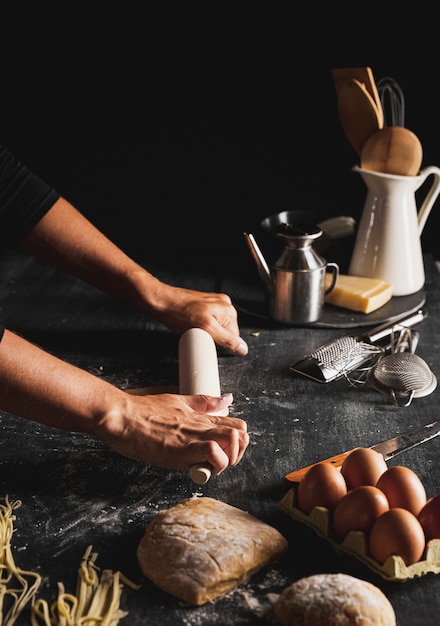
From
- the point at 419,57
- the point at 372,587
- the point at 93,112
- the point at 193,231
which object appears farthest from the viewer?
the point at 193,231

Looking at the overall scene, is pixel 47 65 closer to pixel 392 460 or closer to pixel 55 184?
pixel 55 184

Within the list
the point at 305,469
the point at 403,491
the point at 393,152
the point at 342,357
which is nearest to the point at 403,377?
the point at 342,357

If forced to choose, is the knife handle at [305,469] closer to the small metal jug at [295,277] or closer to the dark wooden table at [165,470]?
the dark wooden table at [165,470]

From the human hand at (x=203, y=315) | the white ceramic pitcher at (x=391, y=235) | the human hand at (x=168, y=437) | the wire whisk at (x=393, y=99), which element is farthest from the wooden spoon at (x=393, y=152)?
the human hand at (x=168, y=437)

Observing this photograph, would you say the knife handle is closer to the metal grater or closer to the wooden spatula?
the metal grater

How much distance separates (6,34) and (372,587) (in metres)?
2.01

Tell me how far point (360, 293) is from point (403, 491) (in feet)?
3.02

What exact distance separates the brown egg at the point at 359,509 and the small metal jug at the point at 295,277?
83 cm

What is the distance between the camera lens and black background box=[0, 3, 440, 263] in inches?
92.7

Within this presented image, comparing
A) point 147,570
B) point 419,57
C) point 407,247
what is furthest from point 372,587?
point 419,57

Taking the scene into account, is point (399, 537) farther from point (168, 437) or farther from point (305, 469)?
point (168, 437)

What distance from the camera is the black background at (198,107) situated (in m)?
2.35

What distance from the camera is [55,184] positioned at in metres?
2.60

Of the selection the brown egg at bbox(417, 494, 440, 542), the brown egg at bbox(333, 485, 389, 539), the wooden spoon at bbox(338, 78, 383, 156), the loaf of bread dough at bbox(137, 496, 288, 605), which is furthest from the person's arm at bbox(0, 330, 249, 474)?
the wooden spoon at bbox(338, 78, 383, 156)
